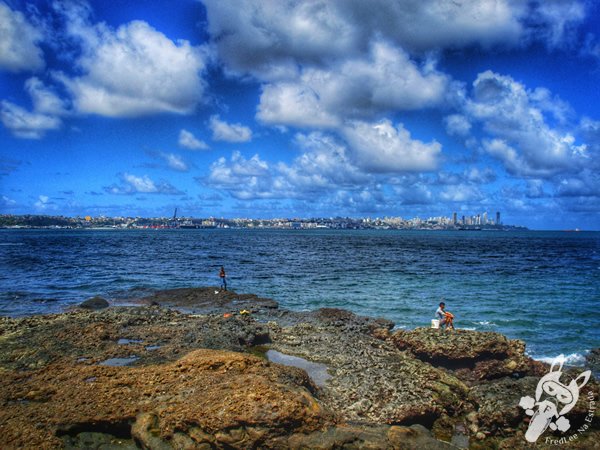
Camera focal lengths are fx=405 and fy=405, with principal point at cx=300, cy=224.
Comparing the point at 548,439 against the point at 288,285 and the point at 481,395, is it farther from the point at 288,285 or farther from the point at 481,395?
the point at 288,285

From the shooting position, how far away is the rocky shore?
29.5 ft

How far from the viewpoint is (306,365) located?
15.8 metres

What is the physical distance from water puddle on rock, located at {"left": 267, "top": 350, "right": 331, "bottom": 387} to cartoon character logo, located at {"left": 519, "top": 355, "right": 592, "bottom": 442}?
6120 millimetres

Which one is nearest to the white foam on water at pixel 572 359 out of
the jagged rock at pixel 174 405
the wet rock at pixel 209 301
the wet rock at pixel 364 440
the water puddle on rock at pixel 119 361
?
the wet rock at pixel 364 440

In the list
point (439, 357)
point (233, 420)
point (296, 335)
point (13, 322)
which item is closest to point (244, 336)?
point (296, 335)

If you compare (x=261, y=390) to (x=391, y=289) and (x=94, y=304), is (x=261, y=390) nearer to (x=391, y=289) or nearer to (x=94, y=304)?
(x=94, y=304)

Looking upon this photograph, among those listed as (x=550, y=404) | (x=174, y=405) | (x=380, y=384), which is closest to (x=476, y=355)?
(x=550, y=404)

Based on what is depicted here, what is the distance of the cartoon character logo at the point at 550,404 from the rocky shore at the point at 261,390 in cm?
22

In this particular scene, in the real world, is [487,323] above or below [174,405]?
below

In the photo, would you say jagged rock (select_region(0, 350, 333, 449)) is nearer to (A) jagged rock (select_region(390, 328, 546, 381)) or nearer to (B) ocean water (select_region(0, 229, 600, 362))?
(A) jagged rock (select_region(390, 328, 546, 381))

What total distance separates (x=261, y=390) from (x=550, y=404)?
8.34m

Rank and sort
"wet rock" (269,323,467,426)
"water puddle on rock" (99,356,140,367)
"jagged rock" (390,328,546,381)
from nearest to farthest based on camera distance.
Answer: "wet rock" (269,323,467,426) < "water puddle on rock" (99,356,140,367) < "jagged rock" (390,328,546,381)

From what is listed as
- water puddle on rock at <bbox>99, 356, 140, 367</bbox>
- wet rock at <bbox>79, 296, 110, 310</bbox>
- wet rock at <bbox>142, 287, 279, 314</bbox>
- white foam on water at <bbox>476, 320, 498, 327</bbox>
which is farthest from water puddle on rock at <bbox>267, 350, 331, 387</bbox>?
wet rock at <bbox>79, 296, 110, 310</bbox>

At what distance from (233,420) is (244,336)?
9599 mm
